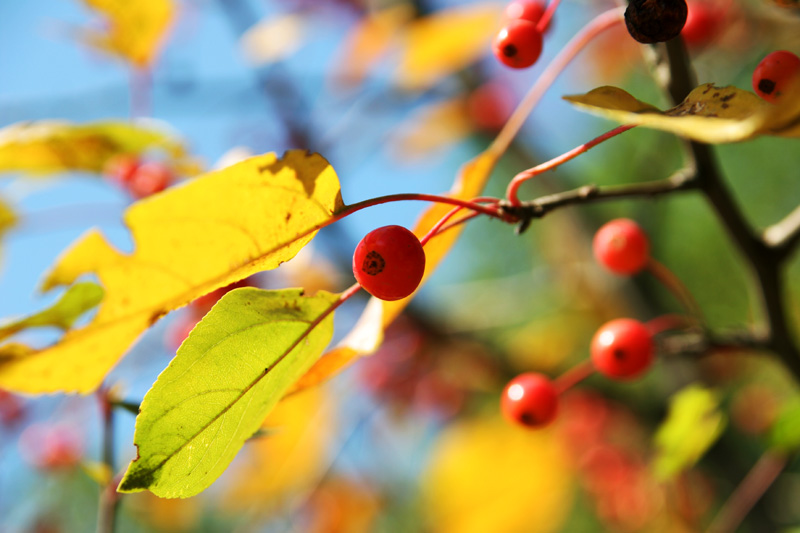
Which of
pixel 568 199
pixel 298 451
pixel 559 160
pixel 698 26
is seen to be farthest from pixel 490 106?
pixel 559 160

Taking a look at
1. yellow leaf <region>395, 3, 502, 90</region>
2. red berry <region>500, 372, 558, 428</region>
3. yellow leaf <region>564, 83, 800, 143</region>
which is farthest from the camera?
yellow leaf <region>395, 3, 502, 90</region>

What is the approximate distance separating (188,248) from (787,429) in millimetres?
1051

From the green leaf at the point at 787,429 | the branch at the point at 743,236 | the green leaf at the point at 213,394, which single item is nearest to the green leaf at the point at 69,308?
the green leaf at the point at 213,394

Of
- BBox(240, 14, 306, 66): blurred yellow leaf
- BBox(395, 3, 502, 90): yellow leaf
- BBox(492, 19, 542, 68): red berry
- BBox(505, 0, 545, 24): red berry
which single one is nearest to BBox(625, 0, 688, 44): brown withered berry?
BBox(492, 19, 542, 68): red berry

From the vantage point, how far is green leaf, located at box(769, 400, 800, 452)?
3.50 ft

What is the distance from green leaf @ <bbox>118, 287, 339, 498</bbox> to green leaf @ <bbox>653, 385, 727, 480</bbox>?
75 cm

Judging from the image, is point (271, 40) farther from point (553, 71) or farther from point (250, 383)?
point (250, 383)

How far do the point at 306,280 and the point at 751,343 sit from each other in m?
1.69

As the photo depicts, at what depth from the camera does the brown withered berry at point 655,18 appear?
0.52 metres

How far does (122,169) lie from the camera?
1121 mm

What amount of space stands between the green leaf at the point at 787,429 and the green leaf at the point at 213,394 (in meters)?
0.93

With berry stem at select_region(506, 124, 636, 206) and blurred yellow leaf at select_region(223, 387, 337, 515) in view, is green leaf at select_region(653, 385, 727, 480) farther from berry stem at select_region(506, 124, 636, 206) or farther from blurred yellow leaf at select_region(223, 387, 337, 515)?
blurred yellow leaf at select_region(223, 387, 337, 515)

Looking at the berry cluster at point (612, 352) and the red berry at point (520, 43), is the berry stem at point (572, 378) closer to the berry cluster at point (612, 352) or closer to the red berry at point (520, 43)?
the berry cluster at point (612, 352)

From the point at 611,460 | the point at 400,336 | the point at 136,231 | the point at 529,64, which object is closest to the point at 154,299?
the point at 136,231
